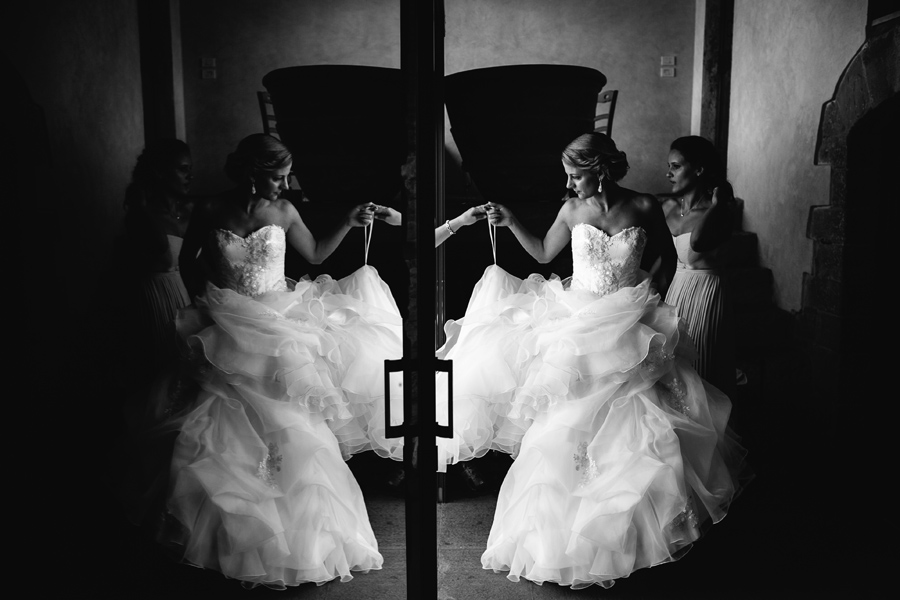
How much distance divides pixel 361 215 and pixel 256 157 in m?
0.31

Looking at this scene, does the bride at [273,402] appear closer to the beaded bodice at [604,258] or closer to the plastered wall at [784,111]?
the beaded bodice at [604,258]

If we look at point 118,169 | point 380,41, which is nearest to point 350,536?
point 118,169

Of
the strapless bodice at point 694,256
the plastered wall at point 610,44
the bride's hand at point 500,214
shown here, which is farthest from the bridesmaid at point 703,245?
the bride's hand at point 500,214

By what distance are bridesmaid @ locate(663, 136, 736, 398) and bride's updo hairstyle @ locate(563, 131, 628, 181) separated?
0.15 metres

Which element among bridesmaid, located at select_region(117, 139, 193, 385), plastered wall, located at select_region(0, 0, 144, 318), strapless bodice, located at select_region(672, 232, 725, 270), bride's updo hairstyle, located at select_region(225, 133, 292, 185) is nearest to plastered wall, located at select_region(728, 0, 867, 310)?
strapless bodice, located at select_region(672, 232, 725, 270)

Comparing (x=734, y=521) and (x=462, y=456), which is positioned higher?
→ (x=462, y=456)

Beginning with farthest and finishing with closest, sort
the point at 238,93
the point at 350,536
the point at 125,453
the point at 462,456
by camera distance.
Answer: the point at 462,456
the point at 350,536
the point at 125,453
the point at 238,93

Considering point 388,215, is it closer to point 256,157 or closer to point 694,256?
point 256,157

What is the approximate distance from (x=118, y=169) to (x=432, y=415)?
105cm

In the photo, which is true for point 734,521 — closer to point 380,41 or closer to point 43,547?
point 380,41

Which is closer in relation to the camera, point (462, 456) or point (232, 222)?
point (232, 222)

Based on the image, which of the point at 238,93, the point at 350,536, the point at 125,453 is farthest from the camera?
the point at 350,536

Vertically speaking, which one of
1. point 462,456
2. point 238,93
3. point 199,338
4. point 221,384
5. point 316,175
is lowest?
point 462,456

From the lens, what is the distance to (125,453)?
2016 millimetres
